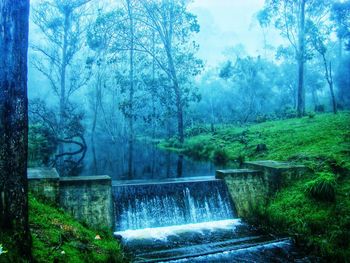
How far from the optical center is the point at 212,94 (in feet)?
173

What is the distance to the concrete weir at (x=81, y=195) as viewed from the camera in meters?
7.64

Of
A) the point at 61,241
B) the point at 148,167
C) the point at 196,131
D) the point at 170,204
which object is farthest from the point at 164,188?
the point at 196,131

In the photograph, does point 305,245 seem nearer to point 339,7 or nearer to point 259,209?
point 259,209

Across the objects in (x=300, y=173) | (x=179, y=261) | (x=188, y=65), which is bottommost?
(x=179, y=261)

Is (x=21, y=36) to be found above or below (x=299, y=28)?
below

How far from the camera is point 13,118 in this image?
407 centimetres

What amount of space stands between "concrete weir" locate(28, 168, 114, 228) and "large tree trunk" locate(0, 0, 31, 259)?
3.46 meters

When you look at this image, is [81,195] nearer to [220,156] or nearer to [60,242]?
[60,242]

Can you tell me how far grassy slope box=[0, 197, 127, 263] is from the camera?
4867 millimetres

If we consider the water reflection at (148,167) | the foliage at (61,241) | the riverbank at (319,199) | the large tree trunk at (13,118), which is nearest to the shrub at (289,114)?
the water reflection at (148,167)

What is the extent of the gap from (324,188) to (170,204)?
14.4 ft

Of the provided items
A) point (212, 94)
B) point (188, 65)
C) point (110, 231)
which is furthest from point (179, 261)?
point (212, 94)

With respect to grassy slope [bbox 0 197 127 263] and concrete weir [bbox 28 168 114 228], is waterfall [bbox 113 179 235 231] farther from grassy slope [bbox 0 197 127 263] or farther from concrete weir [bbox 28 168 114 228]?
grassy slope [bbox 0 197 127 263]

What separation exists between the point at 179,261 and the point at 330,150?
24.4 ft
